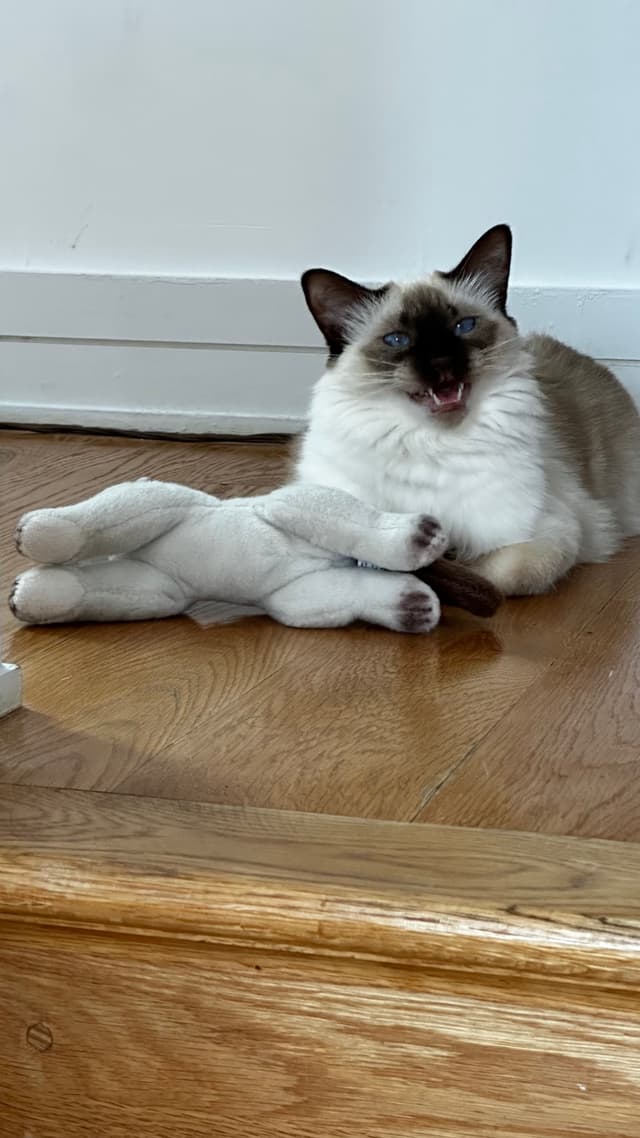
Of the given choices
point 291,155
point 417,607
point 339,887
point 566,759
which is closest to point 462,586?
point 417,607

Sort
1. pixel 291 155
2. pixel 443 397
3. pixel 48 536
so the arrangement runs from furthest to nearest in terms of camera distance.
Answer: pixel 291 155 < pixel 443 397 < pixel 48 536

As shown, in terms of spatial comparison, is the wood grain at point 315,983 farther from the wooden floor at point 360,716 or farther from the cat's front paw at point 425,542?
the cat's front paw at point 425,542

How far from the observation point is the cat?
5.39 feet

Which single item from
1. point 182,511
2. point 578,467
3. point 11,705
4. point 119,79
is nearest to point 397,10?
point 119,79

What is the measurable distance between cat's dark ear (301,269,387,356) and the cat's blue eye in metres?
0.08

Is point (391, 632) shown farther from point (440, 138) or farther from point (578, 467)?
point (440, 138)

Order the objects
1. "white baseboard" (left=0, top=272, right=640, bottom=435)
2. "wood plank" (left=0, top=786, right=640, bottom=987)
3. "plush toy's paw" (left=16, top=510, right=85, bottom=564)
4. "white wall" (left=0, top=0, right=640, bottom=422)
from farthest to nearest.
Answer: "white baseboard" (left=0, top=272, right=640, bottom=435) → "white wall" (left=0, top=0, right=640, bottom=422) → "plush toy's paw" (left=16, top=510, right=85, bottom=564) → "wood plank" (left=0, top=786, right=640, bottom=987)

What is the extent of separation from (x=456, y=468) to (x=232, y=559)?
364 mm

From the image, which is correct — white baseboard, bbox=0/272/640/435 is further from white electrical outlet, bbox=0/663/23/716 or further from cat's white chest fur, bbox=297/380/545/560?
white electrical outlet, bbox=0/663/23/716

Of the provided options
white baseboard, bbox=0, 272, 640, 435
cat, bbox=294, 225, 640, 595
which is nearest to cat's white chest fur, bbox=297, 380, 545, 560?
cat, bbox=294, 225, 640, 595

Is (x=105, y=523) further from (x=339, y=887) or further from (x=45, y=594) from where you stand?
(x=339, y=887)

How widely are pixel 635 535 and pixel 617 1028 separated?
4.19 ft

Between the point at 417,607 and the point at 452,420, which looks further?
the point at 452,420

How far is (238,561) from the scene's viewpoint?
1.45 meters
